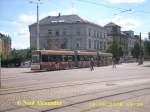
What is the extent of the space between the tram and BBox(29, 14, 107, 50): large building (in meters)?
27.5

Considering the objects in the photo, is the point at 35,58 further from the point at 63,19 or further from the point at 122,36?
the point at 122,36

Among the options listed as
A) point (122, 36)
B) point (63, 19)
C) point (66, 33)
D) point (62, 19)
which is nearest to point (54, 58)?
point (66, 33)

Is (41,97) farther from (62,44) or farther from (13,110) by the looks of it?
(62,44)

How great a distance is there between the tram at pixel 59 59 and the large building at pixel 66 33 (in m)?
27.5

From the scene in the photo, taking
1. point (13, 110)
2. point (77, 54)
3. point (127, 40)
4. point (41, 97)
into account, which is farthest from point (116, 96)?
point (127, 40)

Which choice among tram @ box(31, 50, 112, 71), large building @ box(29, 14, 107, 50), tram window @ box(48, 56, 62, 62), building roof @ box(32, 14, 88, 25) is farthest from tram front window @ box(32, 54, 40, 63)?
building roof @ box(32, 14, 88, 25)

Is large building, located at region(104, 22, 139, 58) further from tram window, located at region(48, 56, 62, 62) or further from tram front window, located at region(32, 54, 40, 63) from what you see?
tram front window, located at region(32, 54, 40, 63)

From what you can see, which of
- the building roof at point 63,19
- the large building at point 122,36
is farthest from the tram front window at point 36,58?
the large building at point 122,36

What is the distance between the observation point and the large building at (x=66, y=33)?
79.7m

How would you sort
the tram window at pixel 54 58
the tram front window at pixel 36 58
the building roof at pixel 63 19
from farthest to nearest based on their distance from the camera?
the building roof at pixel 63 19 → the tram window at pixel 54 58 → the tram front window at pixel 36 58

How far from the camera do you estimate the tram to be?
3672cm

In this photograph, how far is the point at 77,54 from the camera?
45.1 meters

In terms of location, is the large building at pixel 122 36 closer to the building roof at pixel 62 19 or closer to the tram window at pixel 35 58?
the building roof at pixel 62 19

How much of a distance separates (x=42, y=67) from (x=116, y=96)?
2557 cm
